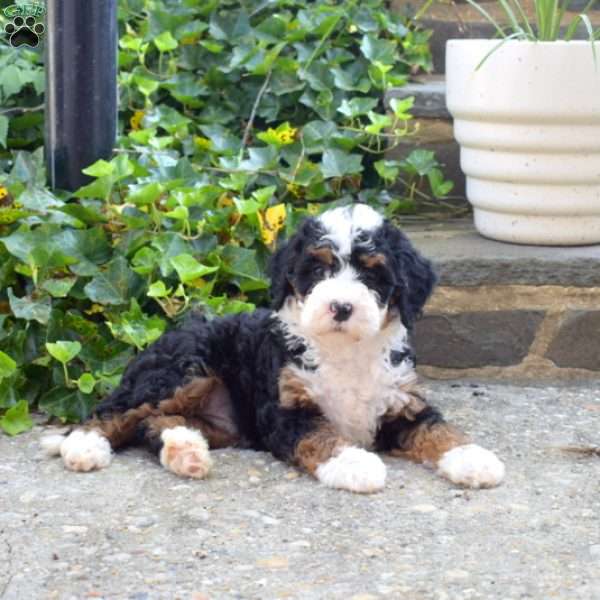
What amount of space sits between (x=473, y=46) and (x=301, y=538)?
2375 millimetres

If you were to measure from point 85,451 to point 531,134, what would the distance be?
7.18 ft

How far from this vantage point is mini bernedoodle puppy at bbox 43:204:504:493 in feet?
13.1

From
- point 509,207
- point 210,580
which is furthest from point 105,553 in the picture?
point 509,207

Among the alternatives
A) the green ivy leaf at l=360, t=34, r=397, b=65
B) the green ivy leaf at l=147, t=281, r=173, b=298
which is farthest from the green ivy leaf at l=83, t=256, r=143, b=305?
the green ivy leaf at l=360, t=34, r=397, b=65

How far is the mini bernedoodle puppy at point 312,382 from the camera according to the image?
158 inches

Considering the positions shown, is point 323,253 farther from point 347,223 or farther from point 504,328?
point 504,328

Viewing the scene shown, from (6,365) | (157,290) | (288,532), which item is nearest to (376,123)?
(157,290)

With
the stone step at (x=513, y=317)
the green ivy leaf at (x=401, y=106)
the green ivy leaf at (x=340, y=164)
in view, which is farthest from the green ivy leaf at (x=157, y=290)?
the green ivy leaf at (x=401, y=106)

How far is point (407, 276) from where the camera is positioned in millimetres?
4152

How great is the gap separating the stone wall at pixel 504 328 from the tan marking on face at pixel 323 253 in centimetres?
120

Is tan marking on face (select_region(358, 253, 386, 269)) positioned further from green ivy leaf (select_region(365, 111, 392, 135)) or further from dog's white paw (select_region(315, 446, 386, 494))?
A: green ivy leaf (select_region(365, 111, 392, 135))

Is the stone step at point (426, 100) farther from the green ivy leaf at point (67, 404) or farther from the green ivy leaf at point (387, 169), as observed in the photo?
the green ivy leaf at point (67, 404)

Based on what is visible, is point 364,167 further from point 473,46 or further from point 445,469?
point 445,469

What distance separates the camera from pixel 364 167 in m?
6.04
